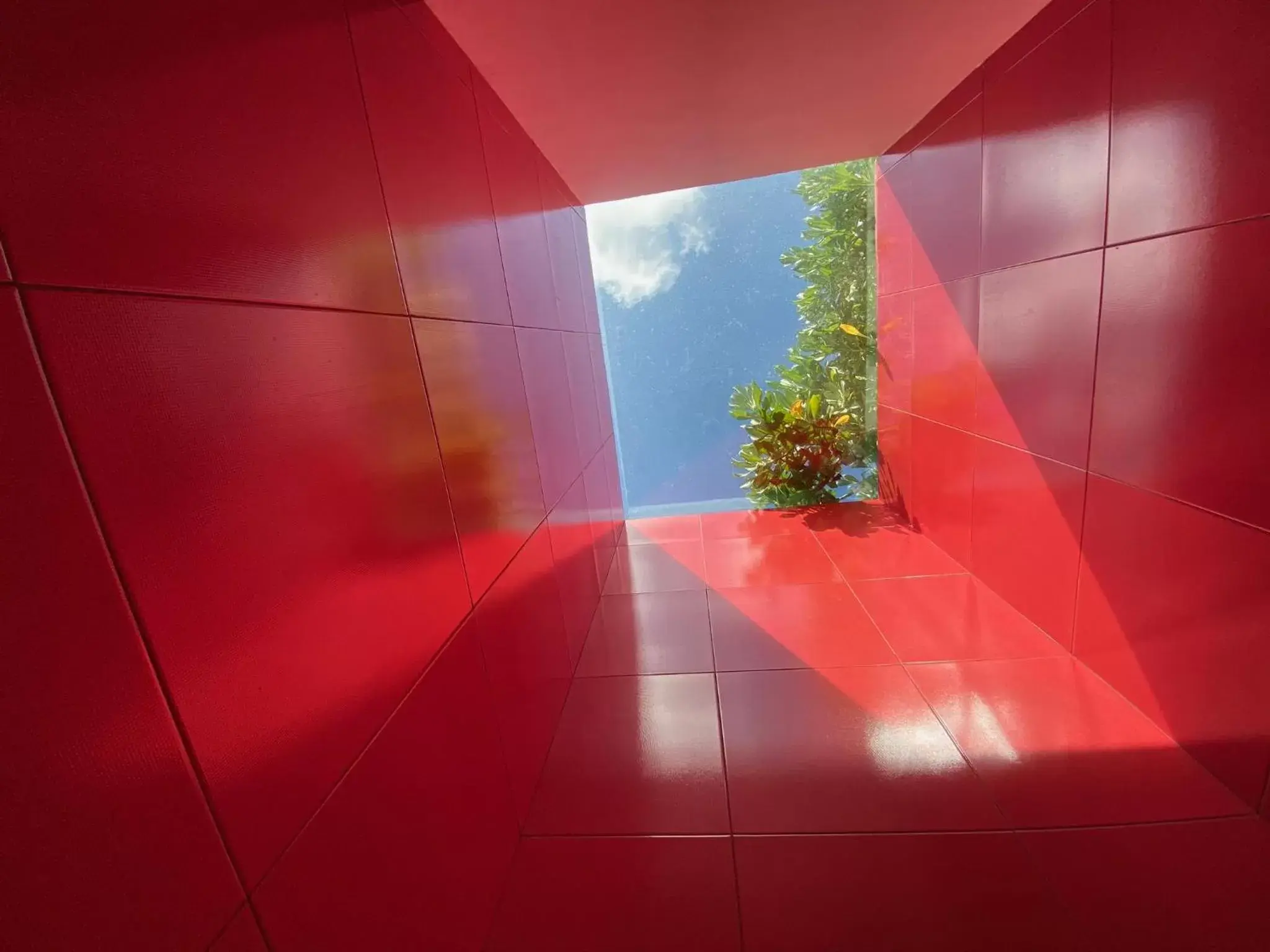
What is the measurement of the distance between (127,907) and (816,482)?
13.1 feet

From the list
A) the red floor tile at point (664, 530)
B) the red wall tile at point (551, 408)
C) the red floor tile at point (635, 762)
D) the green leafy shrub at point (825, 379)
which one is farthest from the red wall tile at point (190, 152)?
the green leafy shrub at point (825, 379)

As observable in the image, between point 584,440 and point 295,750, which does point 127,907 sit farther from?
point 584,440

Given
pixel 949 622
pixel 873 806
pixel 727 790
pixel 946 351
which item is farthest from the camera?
pixel 946 351

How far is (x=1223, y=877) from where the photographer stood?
130 cm

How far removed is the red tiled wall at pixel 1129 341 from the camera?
1.33 metres

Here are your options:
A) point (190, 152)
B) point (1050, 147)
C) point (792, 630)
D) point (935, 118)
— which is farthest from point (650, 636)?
point (935, 118)

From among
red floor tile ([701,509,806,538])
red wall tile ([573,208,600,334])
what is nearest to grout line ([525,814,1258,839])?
red floor tile ([701,509,806,538])

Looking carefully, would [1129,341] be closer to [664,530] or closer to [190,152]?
[190,152]

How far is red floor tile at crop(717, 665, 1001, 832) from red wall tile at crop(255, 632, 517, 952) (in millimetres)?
723

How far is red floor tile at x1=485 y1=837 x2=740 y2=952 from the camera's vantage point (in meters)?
1.30

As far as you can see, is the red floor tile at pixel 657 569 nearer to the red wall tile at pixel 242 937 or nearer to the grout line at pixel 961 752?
the grout line at pixel 961 752

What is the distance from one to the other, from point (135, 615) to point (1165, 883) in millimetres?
2086

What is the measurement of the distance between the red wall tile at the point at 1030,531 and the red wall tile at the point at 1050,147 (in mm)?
791

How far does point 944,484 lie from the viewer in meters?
2.99
